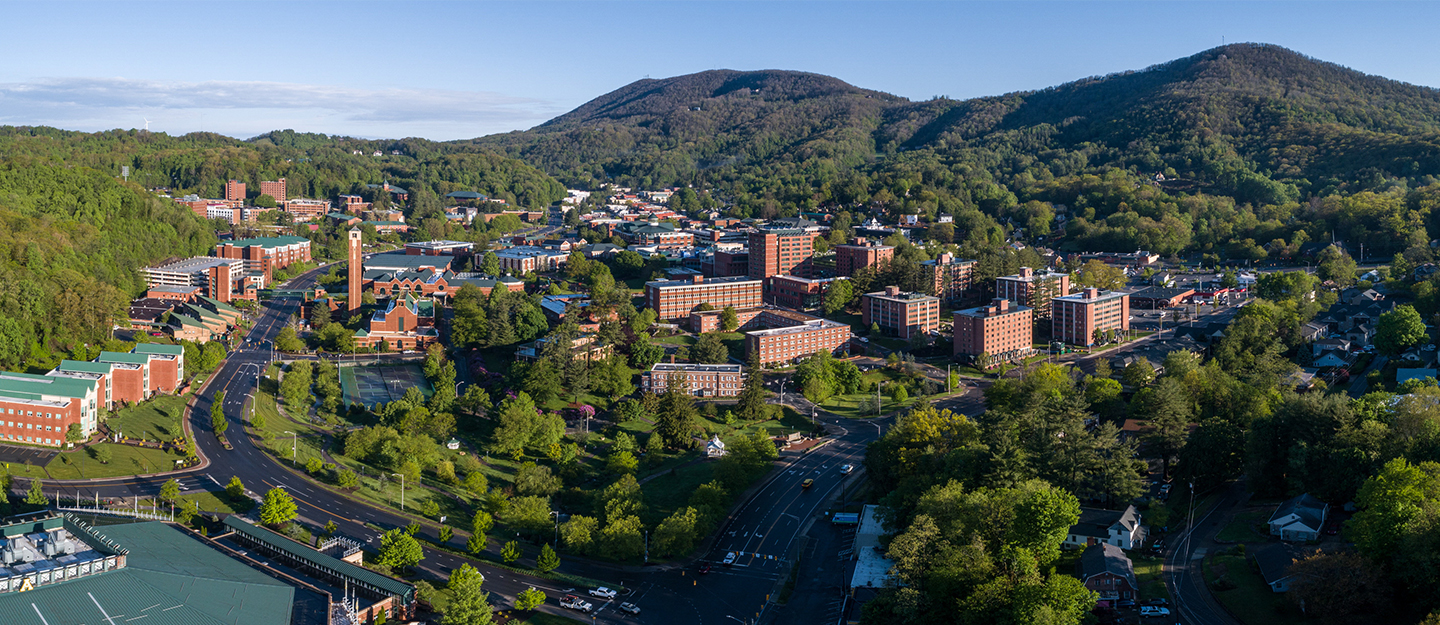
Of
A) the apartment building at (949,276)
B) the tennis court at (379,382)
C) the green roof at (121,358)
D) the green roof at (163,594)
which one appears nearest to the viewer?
the green roof at (163,594)

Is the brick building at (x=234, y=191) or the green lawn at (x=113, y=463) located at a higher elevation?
the brick building at (x=234, y=191)

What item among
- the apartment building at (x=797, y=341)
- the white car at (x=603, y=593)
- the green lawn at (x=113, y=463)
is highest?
the apartment building at (x=797, y=341)

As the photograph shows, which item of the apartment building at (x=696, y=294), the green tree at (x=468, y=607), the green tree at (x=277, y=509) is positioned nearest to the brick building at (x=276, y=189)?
the apartment building at (x=696, y=294)

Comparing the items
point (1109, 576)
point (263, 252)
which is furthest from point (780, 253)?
point (1109, 576)

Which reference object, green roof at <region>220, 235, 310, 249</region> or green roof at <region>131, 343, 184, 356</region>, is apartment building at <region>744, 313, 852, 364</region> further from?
green roof at <region>220, 235, 310, 249</region>

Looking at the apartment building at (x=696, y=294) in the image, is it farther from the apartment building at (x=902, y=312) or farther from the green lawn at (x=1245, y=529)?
the green lawn at (x=1245, y=529)

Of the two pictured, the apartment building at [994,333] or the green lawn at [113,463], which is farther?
the apartment building at [994,333]

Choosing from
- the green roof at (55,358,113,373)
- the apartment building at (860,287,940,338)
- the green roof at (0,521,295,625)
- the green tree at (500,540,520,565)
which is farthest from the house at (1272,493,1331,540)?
the green roof at (55,358,113,373)
